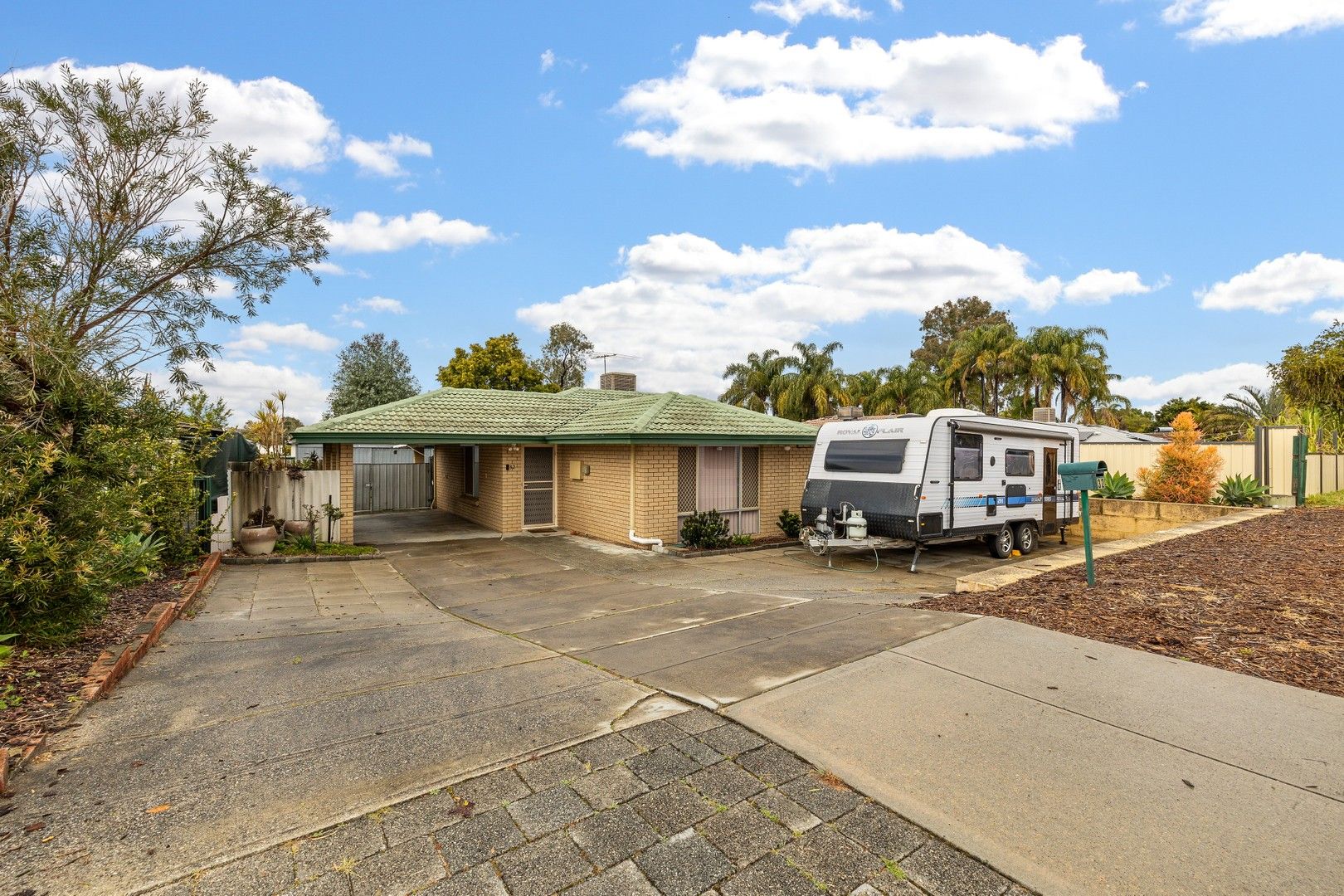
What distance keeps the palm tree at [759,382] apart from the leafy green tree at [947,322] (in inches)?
706

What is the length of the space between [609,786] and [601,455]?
1112 cm

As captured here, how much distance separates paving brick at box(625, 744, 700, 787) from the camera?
10.8 feet

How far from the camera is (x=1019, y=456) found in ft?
40.7

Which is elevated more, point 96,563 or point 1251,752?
point 96,563

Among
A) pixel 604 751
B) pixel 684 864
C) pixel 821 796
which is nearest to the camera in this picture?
pixel 684 864

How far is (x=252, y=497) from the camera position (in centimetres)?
1226

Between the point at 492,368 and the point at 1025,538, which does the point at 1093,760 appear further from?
the point at 492,368

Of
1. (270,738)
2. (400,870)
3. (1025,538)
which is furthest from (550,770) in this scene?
(1025,538)

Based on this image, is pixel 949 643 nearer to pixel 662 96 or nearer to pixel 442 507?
pixel 662 96

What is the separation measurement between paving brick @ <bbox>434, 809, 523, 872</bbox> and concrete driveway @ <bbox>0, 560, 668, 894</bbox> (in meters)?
0.44

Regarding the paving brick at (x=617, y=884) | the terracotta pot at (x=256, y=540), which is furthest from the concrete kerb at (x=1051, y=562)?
the terracotta pot at (x=256, y=540)

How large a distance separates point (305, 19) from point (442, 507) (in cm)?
1353

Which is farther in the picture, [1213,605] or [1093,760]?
[1213,605]

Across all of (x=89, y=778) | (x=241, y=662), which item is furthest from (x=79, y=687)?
(x=89, y=778)
